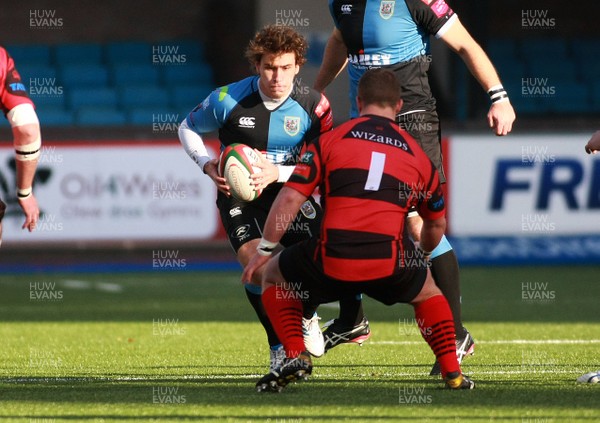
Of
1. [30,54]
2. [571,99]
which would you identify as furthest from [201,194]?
[571,99]

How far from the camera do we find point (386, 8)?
7391mm

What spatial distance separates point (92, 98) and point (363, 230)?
46.0 ft

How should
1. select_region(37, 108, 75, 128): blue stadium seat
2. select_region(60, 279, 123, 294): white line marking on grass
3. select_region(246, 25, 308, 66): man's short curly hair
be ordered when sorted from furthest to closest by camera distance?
1. select_region(37, 108, 75, 128): blue stadium seat
2. select_region(60, 279, 123, 294): white line marking on grass
3. select_region(246, 25, 308, 66): man's short curly hair

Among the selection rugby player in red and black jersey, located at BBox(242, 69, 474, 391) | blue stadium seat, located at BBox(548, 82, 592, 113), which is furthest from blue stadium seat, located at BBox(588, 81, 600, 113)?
rugby player in red and black jersey, located at BBox(242, 69, 474, 391)

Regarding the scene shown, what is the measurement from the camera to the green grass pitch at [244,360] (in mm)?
5766

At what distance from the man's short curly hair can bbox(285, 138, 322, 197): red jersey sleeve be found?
109 cm

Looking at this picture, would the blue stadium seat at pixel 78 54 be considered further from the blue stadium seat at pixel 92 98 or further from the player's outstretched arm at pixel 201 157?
the player's outstretched arm at pixel 201 157

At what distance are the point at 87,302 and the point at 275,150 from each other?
539cm

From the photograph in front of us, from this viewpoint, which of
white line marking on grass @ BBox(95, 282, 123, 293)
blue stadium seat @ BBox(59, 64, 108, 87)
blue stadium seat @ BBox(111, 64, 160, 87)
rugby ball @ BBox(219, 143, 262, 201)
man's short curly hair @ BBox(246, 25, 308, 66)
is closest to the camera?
man's short curly hair @ BBox(246, 25, 308, 66)

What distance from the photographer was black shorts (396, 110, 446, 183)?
7379mm

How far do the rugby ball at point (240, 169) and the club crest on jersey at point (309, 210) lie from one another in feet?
1.23

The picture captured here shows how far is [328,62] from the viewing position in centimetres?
791

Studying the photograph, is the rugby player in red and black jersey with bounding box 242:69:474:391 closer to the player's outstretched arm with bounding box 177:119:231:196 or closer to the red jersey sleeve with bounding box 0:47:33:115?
the player's outstretched arm with bounding box 177:119:231:196

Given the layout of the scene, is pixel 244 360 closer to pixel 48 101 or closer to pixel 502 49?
pixel 48 101
